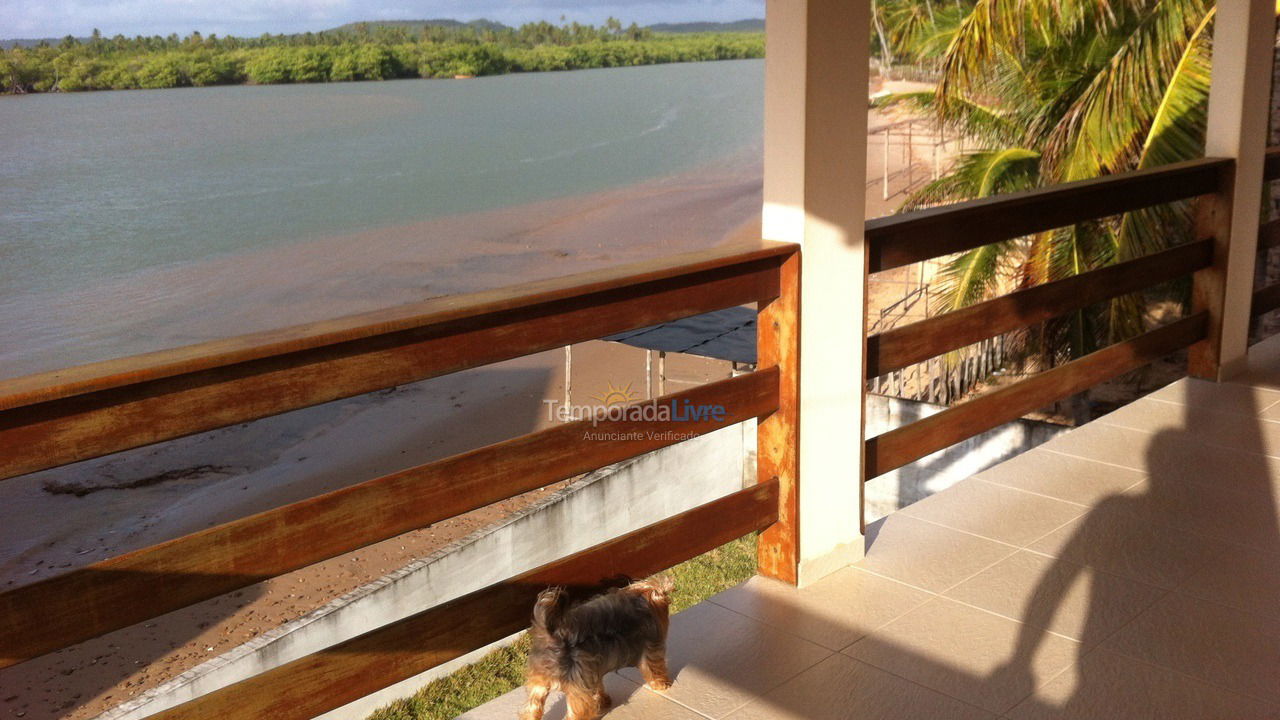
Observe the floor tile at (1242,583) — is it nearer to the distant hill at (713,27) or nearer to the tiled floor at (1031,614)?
the tiled floor at (1031,614)

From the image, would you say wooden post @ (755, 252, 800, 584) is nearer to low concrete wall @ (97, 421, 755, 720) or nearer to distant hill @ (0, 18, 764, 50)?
low concrete wall @ (97, 421, 755, 720)

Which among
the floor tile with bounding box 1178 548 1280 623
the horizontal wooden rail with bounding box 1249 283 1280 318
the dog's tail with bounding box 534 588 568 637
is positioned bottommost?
the floor tile with bounding box 1178 548 1280 623

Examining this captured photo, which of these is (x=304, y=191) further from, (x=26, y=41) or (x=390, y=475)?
(x=390, y=475)

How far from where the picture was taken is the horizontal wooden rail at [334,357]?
4.35 ft

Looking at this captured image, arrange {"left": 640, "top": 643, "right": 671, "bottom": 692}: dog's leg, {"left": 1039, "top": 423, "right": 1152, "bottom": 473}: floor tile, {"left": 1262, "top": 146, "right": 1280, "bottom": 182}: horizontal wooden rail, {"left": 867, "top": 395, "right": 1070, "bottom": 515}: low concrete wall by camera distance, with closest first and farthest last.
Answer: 1. {"left": 640, "top": 643, "right": 671, "bottom": 692}: dog's leg
2. {"left": 1039, "top": 423, "right": 1152, "bottom": 473}: floor tile
3. {"left": 1262, "top": 146, "right": 1280, "bottom": 182}: horizontal wooden rail
4. {"left": 867, "top": 395, "right": 1070, "bottom": 515}: low concrete wall

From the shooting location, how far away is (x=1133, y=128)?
7559mm

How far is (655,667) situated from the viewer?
1.96 meters

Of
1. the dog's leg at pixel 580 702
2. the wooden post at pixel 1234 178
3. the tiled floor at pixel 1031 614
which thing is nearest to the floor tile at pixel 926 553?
the tiled floor at pixel 1031 614

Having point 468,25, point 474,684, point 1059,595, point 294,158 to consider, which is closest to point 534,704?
point 1059,595

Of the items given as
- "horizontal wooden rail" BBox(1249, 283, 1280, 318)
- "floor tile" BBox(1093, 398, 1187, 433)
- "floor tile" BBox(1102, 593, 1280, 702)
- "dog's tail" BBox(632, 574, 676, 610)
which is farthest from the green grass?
"dog's tail" BBox(632, 574, 676, 610)

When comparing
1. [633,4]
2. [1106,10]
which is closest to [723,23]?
[633,4]

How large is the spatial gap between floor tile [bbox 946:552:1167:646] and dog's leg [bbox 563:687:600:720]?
92cm

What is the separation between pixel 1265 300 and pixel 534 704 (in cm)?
343

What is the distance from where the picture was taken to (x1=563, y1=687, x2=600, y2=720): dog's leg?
1834 millimetres
